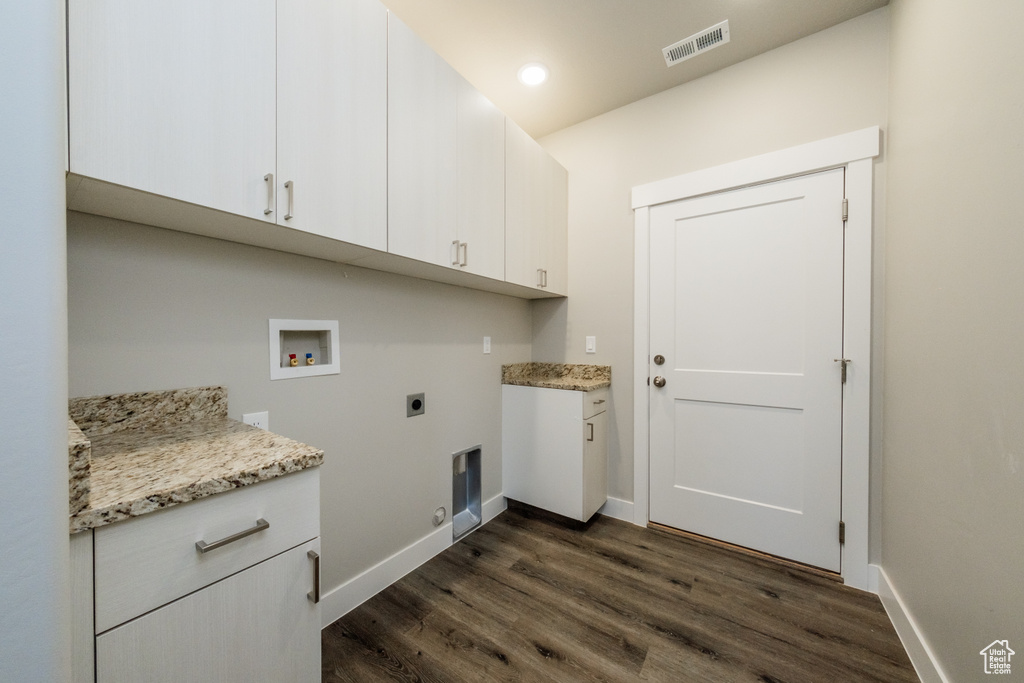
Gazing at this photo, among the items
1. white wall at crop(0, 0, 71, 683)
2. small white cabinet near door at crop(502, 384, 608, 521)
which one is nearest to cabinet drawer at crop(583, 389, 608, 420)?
small white cabinet near door at crop(502, 384, 608, 521)

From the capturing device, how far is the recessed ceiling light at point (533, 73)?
2045mm

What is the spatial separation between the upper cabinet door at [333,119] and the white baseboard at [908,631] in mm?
2326

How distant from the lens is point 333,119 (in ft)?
3.96

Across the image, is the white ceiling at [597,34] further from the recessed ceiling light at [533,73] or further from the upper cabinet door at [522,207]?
the upper cabinet door at [522,207]

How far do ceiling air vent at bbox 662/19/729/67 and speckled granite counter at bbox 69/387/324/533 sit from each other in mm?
2451

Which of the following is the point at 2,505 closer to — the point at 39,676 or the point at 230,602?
the point at 39,676

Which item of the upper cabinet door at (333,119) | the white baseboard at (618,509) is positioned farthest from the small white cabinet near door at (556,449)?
the upper cabinet door at (333,119)

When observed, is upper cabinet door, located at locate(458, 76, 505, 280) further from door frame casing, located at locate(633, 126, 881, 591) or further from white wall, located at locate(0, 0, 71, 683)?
door frame casing, located at locate(633, 126, 881, 591)

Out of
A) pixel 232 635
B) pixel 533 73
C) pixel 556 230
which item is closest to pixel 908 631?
pixel 232 635

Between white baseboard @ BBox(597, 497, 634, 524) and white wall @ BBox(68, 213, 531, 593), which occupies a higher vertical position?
white wall @ BBox(68, 213, 531, 593)

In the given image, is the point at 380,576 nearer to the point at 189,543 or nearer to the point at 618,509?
the point at 189,543

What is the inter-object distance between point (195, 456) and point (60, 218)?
58 cm

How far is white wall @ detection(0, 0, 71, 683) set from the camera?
493mm

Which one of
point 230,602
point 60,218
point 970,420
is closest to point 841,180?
point 970,420
